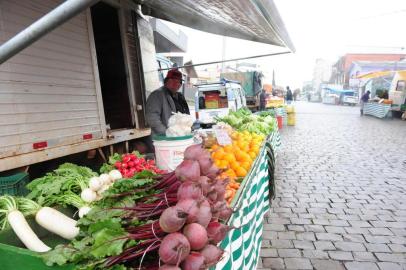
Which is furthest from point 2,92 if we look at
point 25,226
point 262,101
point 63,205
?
point 262,101

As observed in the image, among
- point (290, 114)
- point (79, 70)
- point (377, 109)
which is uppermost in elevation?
point (79, 70)

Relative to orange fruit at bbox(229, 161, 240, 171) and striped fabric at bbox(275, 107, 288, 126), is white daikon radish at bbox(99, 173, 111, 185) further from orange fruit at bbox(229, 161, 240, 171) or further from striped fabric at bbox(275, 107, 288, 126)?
striped fabric at bbox(275, 107, 288, 126)

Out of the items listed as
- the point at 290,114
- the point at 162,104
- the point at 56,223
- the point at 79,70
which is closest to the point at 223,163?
the point at 56,223

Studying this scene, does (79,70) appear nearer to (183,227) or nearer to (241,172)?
(241,172)

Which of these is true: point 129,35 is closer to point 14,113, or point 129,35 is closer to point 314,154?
point 14,113

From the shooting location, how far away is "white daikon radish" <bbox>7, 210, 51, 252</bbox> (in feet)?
5.68

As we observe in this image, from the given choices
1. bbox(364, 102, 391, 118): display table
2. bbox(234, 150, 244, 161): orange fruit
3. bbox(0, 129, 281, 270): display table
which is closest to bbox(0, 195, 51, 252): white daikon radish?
bbox(0, 129, 281, 270): display table

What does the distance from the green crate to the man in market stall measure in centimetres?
198

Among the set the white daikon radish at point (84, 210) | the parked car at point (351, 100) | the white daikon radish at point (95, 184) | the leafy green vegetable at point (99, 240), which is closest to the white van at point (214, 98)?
the white daikon radish at point (95, 184)

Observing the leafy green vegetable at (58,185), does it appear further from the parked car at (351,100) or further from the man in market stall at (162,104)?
the parked car at (351,100)

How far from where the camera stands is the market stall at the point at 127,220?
1.32m

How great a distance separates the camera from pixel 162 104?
5055 mm

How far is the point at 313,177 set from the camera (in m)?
7.32

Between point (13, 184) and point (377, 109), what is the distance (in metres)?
25.5
